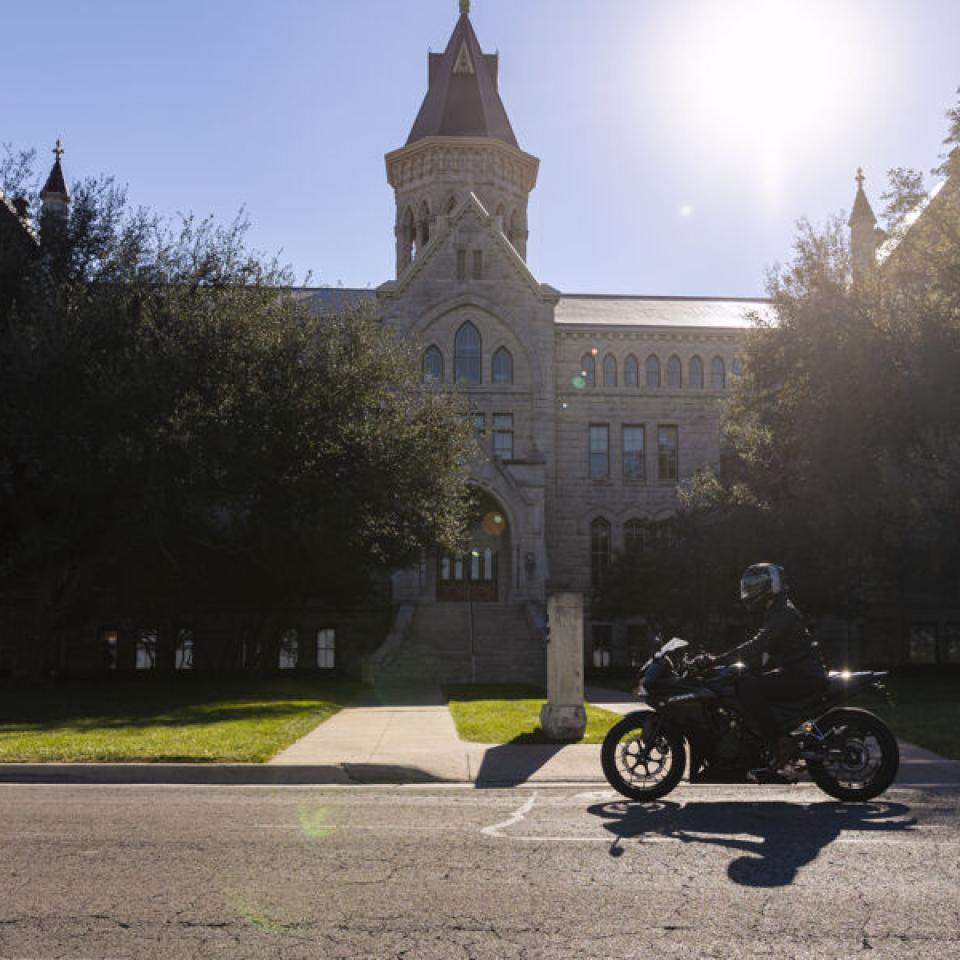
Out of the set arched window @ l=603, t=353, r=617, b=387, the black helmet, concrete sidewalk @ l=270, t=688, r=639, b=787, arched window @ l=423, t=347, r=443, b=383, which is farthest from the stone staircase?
the black helmet

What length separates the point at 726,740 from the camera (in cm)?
862

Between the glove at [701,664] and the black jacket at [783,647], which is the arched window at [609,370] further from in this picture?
the glove at [701,664]

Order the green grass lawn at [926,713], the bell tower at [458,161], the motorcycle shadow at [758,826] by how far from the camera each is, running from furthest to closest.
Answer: the bell tower at [458,161]
the green grass lawn at [926,713]
the motorcycle shadow at [758,826]

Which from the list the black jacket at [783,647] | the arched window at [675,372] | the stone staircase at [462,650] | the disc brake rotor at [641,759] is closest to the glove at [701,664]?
the black jacket at [783,647]

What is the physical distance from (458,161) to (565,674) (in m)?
41.5

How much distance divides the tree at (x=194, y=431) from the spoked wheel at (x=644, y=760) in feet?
49.7

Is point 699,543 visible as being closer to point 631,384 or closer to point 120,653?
point 631,384

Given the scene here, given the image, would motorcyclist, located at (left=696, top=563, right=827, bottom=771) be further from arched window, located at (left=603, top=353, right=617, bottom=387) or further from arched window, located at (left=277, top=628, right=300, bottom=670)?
arched window, located at (left=603, top=353, right=617, bottom=387)

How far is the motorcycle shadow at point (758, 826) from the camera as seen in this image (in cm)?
617

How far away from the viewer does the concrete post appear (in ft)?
42.1

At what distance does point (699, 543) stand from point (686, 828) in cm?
2494

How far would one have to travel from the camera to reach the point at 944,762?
10844mm

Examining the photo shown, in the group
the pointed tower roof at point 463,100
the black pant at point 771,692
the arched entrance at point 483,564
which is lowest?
the black pant at point 771,692

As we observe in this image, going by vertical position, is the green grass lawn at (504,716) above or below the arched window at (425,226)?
below
